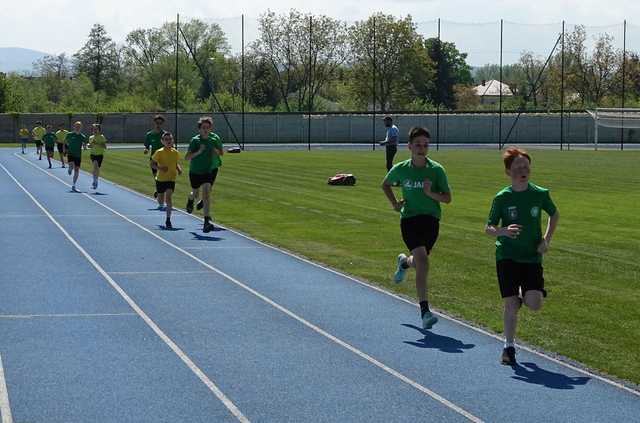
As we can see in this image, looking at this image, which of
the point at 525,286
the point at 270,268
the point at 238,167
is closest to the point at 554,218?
the point at 525,286

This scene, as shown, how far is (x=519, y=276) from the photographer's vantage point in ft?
29.3

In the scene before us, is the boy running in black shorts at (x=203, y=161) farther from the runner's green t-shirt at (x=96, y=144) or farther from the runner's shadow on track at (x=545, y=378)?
the runner's green t-shirt at (x=96, y=144)

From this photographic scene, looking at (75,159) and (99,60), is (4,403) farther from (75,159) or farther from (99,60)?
(99,60)

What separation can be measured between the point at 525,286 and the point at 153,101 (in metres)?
100

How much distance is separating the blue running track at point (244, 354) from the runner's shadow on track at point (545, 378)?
0.02 metres

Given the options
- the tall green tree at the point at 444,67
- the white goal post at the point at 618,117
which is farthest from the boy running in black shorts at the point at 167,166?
the tall green tree at the point at 444,67

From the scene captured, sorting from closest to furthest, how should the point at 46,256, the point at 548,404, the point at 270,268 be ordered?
the point at 548,404 → the point at 270,268 → the point at 46,256

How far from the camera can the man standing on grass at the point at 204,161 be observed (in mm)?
19594

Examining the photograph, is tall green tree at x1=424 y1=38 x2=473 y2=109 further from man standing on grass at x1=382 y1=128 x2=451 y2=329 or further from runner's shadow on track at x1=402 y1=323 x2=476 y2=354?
runner's shadow on track at x1=402 y1=323 x2=476 y2=354

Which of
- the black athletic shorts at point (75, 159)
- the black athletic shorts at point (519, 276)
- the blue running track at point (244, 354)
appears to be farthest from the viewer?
the black athletic shorts at point (75, 159)

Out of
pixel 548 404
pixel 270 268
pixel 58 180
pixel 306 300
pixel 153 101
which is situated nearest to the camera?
pixel 548 404

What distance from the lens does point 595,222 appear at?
69.5ft

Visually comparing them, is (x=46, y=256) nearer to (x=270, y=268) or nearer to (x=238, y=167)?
(x=270, y=268)

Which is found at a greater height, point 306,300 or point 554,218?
point 554,218
